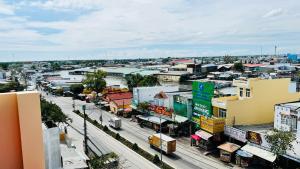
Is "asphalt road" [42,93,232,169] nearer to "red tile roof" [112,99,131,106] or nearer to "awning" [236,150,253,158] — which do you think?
"awning" [236,150,253,158]

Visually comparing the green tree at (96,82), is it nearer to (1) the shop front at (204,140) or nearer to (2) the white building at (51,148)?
(1) the shop front at (204,140)

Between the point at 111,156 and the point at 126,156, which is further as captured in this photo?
the point at 126,156

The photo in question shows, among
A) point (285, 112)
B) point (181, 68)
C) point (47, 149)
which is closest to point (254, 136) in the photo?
point (285, 112)

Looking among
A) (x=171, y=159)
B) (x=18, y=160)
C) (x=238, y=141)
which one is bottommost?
(x=171, y=159)

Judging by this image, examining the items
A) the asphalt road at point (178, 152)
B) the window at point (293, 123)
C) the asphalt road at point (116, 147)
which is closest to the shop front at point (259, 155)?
the asphalt road at point (178, 152)

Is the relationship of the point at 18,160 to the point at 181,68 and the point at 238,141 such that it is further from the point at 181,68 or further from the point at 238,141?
the point at 181,68

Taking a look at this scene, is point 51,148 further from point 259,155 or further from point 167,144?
point 167,144
